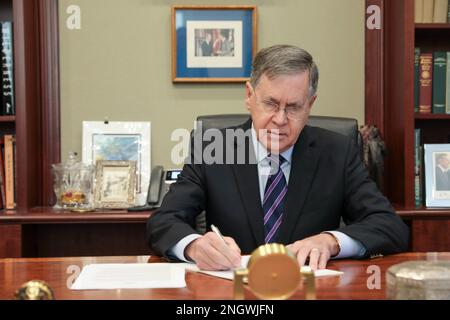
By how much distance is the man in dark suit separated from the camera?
1905 mm

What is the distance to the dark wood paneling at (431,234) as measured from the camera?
274 cm

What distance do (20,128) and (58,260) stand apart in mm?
1375

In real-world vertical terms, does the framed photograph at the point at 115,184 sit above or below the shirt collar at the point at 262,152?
below

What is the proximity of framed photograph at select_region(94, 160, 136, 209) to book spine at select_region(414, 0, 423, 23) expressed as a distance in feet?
5.08

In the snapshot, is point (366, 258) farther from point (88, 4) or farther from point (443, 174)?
point (88, 4)

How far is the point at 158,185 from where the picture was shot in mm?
2939

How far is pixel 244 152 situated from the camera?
2.06m

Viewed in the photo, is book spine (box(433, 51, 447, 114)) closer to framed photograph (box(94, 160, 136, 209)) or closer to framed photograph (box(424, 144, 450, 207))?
framed photograph (box(424, 144, 450, 207))

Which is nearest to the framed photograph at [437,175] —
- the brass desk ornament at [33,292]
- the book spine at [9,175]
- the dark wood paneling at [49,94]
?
the dark wood paneling at [49,94]

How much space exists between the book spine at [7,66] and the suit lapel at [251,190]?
1.36 meters

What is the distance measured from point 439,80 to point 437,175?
0.46 meters

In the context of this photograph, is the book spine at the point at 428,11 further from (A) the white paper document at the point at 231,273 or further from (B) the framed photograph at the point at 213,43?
(A) the white paper document at the point at 231,273

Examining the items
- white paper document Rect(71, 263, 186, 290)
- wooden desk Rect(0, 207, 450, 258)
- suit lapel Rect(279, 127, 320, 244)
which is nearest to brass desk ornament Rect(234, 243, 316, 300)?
white paper document Rect(71, 263, 186, 290)

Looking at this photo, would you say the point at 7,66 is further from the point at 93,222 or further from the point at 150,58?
the point at 93,222
